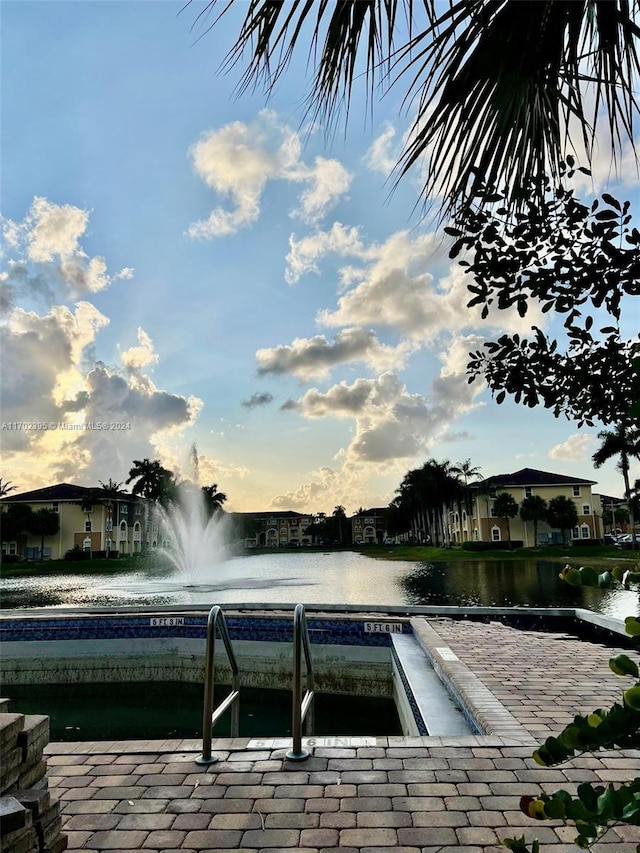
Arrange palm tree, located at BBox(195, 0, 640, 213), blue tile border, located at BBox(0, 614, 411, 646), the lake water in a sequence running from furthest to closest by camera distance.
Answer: the lake water, blue tile border, located at BBox(0, 614, 411, 646), palm tree, located at BBox(195, 0, 640, 213)

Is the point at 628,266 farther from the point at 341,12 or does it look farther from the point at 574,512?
the point at 574,512

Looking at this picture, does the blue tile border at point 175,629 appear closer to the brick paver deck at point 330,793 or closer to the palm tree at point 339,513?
the brick paver deck at point 330,793

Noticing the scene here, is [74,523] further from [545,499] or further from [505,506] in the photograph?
[545,499]

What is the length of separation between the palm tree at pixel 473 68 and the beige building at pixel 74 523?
7002 centimetres

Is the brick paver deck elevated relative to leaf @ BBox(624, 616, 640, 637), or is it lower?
lower

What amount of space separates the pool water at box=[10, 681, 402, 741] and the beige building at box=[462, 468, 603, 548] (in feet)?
197

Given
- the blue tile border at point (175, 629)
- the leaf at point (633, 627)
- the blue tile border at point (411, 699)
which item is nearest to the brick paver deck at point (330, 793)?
the blue tile border at point (411, 699)

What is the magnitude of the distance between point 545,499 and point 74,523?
52.9m

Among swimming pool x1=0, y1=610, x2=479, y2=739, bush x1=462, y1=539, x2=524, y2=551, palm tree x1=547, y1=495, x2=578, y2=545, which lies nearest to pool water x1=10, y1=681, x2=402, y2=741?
swimming pool x1=0, y1=610, x2=479, y2=739

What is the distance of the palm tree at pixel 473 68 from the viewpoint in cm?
185

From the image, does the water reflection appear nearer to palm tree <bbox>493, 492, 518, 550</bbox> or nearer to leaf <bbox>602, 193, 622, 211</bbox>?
leaf <bbox>602, 193, 622, 211</bbox>

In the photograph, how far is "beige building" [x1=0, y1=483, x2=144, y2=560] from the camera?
6769 cm

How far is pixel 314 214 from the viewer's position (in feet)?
27.1

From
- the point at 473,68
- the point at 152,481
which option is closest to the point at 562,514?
the point at 152,481
